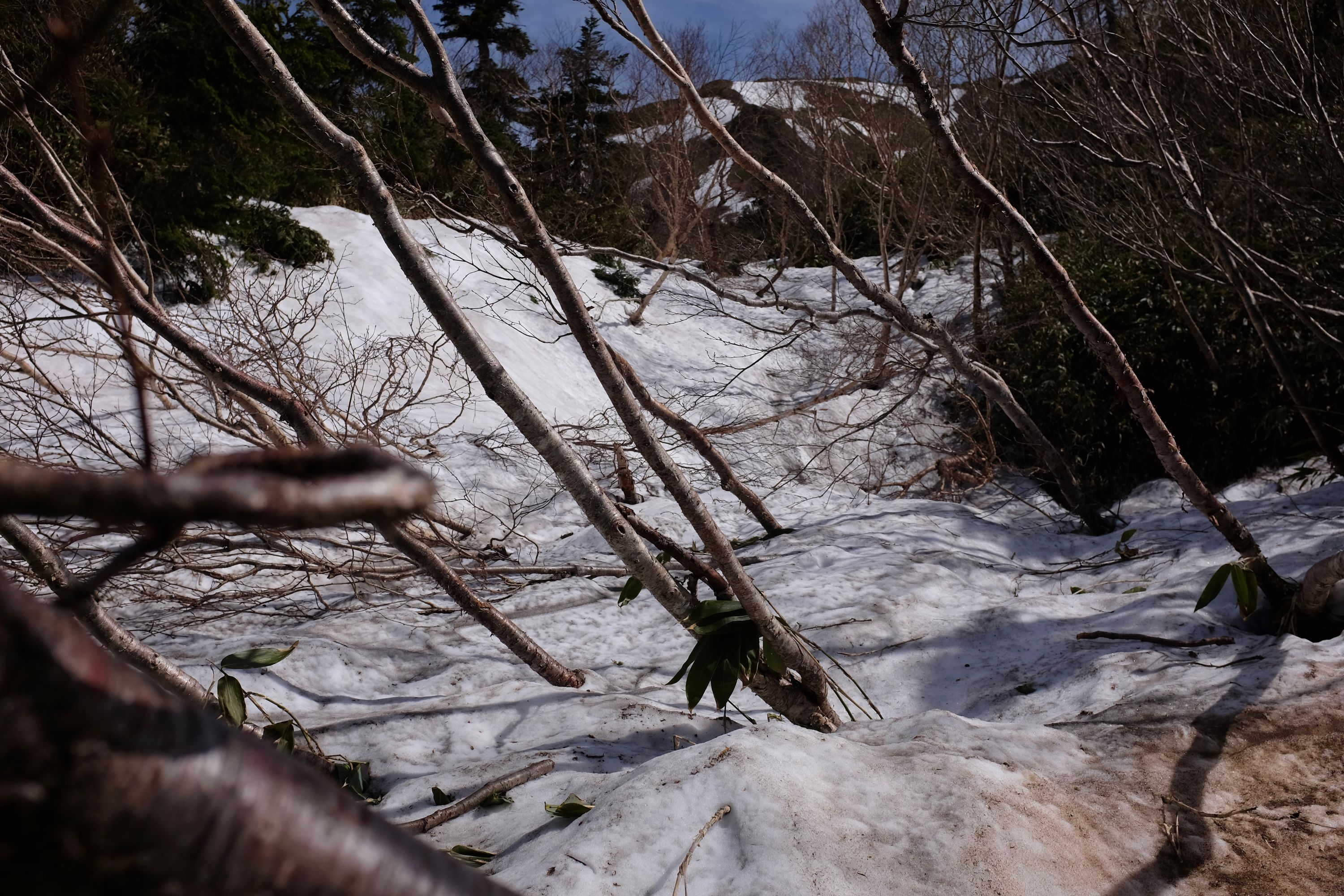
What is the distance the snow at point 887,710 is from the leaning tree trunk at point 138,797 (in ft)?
4.57

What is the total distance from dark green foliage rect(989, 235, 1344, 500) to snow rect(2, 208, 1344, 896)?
586 millimetres

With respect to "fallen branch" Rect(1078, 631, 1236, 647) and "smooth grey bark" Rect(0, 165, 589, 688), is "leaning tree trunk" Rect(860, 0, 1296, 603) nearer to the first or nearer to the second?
"fallen branch" Rect(1078, 631, 1236, 647)

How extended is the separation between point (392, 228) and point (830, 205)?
963cm

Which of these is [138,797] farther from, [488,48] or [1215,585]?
[488,48]

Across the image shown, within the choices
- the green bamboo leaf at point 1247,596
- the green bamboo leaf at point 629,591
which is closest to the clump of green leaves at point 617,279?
the green bamboo leaf at point 629,591

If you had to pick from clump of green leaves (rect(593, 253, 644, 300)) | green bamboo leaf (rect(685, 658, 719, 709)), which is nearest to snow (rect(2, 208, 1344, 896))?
green bamboo leaf (rect(685, 658, 719, 709))

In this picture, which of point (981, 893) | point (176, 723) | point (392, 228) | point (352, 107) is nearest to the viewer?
point (176, 723)

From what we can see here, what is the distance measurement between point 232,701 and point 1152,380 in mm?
7287

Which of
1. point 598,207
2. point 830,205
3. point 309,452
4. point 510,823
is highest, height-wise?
point 598,207

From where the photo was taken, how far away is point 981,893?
1528mm

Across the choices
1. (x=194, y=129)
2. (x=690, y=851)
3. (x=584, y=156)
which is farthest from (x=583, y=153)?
(x=690, y=851)

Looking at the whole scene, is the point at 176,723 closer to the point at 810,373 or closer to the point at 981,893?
the point at 981,893

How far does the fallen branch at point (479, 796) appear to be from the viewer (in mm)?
2100

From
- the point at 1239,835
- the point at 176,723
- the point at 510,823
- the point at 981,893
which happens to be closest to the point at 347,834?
the point at 176,723
